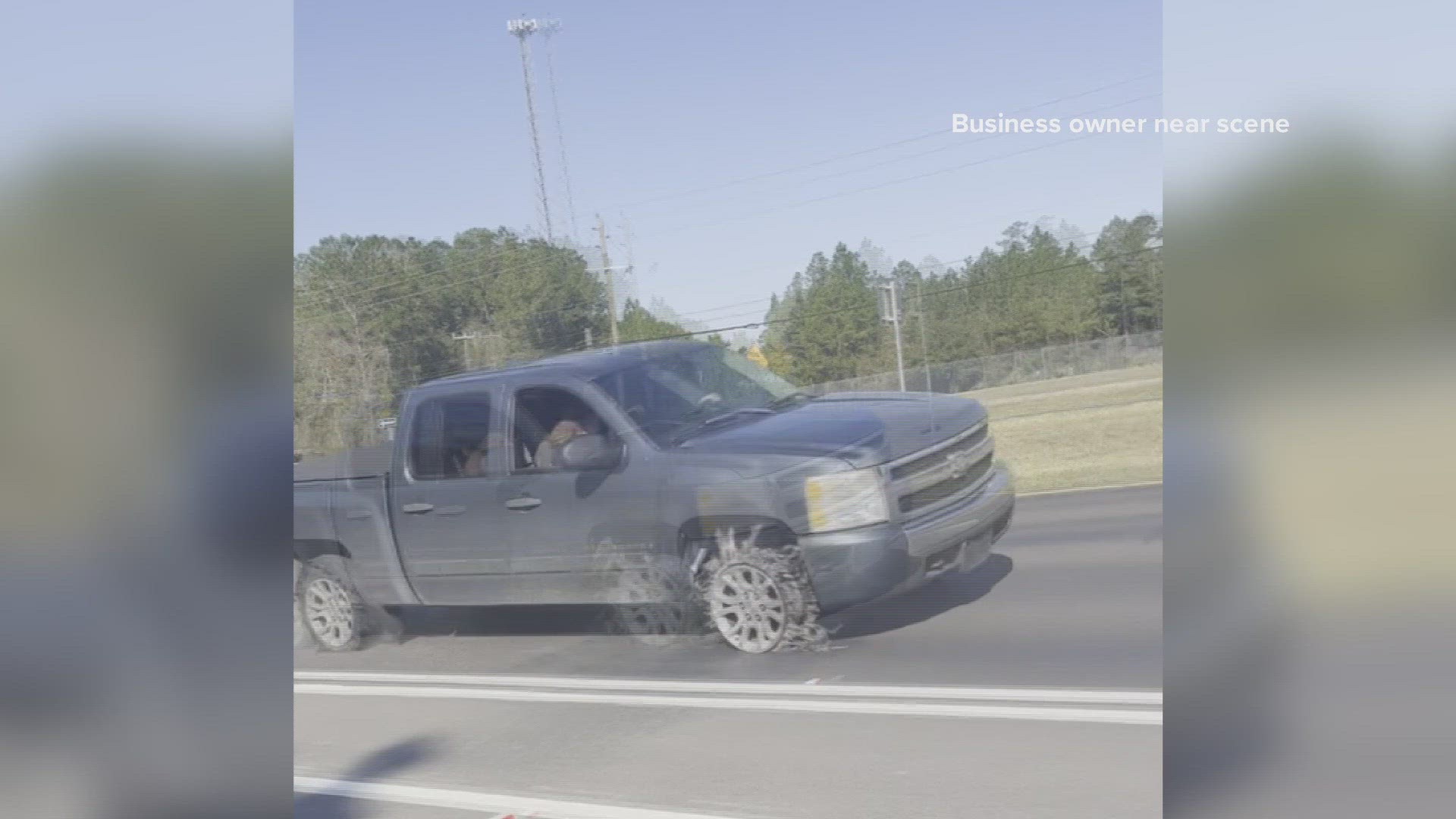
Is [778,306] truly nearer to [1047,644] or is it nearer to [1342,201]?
[1047,644]

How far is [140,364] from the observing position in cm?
285

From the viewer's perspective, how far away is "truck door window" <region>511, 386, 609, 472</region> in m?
6.02

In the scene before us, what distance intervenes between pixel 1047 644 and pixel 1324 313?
6.92 ft

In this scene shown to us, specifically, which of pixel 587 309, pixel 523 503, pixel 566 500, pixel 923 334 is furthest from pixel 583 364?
pixel 923 334

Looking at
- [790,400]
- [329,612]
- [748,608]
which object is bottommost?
[329,612]

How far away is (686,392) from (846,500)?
3.09ft

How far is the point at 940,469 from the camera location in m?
5.68

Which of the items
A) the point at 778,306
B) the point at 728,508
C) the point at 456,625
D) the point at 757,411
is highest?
the point at 778,306

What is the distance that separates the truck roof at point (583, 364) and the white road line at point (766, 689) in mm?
1500

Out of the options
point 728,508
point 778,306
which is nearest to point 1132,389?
point 778,306

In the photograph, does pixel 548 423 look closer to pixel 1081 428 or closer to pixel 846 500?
pixel 846 500

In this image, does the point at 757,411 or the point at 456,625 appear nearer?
the point at 757,411

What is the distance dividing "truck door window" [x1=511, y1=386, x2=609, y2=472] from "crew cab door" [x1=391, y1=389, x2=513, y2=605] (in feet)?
0.43

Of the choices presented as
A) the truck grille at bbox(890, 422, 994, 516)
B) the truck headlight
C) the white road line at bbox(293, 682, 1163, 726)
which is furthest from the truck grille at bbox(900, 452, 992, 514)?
the white road line at bbox(293, 682, 1163, 726)
